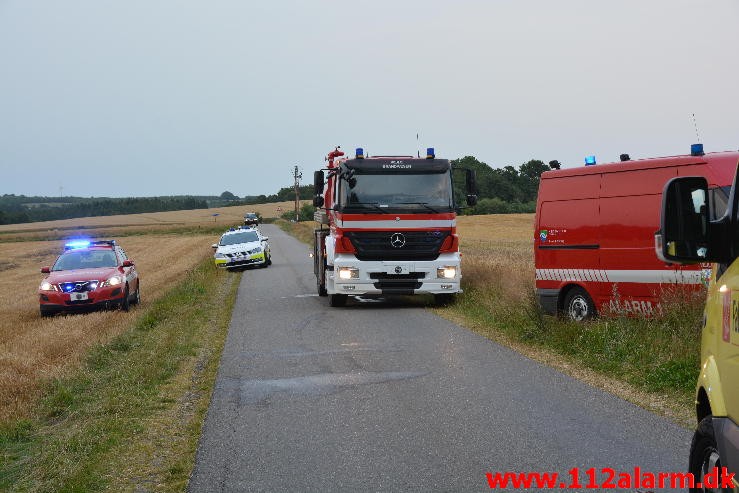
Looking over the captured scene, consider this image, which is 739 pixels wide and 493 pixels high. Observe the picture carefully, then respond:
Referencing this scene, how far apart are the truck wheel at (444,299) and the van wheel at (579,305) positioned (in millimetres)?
4786

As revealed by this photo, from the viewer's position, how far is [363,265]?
17.8m

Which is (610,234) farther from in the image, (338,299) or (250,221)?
(250,221)

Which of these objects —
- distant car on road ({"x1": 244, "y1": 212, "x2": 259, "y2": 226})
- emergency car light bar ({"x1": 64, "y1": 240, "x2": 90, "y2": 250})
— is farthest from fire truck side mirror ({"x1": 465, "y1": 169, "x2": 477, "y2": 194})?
distant car on road ({"x1": 244, "y1": 212, "x2": 259, "y2": 226})

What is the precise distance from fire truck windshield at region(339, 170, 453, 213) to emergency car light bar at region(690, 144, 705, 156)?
6.72 metres

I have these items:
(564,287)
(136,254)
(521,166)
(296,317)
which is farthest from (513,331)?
(521,166)

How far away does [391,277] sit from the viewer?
1777 centimetres

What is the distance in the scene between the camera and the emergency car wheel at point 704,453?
3.92 m

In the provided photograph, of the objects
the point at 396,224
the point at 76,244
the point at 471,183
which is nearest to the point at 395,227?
the point at 396,224

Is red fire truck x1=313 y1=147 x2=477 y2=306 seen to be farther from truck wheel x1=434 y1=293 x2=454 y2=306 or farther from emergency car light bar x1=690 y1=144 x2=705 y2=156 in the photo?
emergency car light bar x1=690 y1=144 x2=705 y2=156

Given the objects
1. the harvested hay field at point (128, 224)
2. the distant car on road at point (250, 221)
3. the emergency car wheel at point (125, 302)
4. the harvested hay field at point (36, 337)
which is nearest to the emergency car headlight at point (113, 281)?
the emergency car wheel at point (125, 302)

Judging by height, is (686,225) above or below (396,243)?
above

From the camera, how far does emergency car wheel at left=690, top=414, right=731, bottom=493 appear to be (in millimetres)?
3921

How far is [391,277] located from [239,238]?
17.9 m

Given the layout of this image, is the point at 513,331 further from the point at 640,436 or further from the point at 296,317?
the point at 640,436
